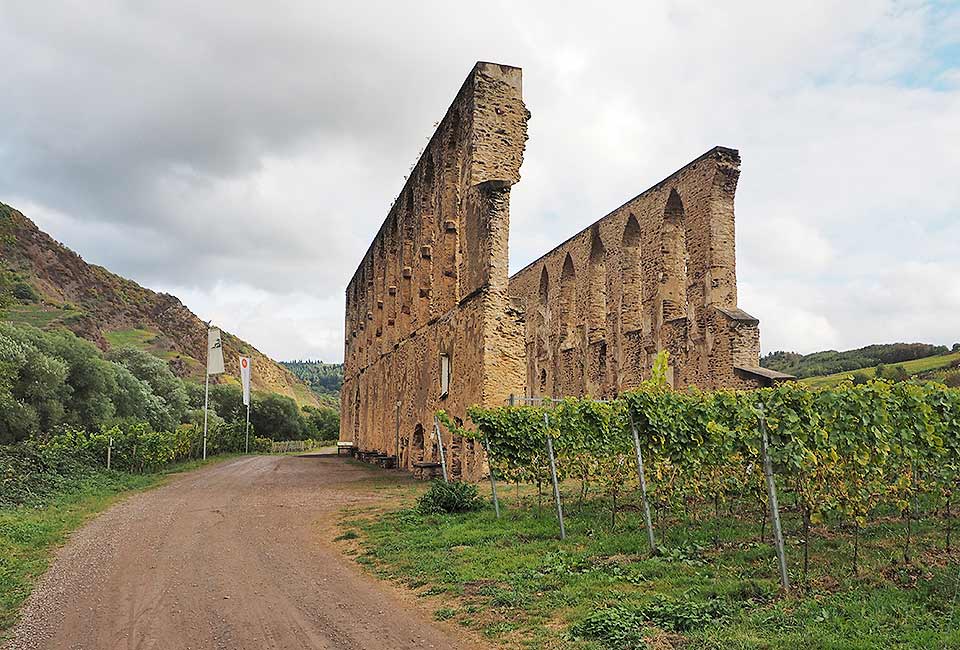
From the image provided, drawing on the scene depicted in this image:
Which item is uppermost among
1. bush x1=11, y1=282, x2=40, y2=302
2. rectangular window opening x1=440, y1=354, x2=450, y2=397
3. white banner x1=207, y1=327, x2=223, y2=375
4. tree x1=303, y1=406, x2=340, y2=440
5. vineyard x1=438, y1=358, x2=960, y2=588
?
bush x1=11, y1=282, x2=40, y2=302

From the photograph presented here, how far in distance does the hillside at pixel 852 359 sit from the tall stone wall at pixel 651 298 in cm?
1030

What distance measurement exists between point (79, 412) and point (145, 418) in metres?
5.58

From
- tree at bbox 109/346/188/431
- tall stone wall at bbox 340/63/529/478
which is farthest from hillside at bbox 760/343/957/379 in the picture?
tree at bbox 109/346/188/431

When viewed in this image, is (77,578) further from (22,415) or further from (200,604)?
(22,415)

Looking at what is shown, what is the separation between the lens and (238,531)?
36.9ft

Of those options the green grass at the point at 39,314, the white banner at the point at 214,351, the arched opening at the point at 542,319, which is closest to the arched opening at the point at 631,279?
the arched opening at the point at 542,319

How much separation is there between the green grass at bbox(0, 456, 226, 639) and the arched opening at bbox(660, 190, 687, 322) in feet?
53.9

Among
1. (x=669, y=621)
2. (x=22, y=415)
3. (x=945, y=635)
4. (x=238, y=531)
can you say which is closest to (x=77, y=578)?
(x=238, y=531)

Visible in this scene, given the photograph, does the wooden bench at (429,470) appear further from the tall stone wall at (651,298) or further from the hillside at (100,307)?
the hillside at (100,307)

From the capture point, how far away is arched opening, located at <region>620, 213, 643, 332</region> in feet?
80.0

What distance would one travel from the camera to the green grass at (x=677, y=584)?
5148mm

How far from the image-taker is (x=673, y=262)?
890 inches

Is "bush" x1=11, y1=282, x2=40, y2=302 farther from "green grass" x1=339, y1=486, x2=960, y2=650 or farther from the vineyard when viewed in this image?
the vineyard

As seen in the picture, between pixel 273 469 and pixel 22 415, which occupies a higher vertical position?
pixel 22 415
